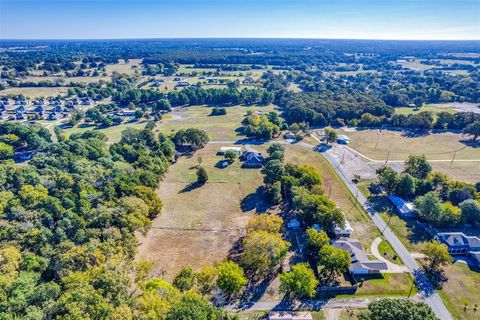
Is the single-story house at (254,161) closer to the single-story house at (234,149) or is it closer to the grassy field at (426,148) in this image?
the single-story house at (234,149)

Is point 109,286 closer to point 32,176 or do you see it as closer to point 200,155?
point 32,176

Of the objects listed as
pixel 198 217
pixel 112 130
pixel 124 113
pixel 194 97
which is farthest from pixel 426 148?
pixel 124 113

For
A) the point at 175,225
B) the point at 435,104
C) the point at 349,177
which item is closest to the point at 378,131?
the point at 349,177

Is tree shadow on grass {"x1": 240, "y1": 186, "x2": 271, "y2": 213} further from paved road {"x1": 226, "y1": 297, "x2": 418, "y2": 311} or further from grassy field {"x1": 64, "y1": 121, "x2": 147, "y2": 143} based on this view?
grassy field {"x1": 64, "y1": 121, "x2": 147, "y2": 143}

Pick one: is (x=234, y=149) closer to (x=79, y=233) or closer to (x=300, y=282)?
Result: (x=79, y=233)

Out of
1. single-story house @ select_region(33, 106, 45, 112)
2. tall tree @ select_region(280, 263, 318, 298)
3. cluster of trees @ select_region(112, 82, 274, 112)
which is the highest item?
cluster of trees @ select_region(112, 82, 274, 112)

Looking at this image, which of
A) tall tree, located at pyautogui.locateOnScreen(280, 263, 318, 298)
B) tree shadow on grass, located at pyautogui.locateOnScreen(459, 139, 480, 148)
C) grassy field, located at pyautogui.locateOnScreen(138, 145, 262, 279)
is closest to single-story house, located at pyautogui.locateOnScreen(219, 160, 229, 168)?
grassy field, located at pyautogui.locateOnScreen(138, 145, 262, 279)
